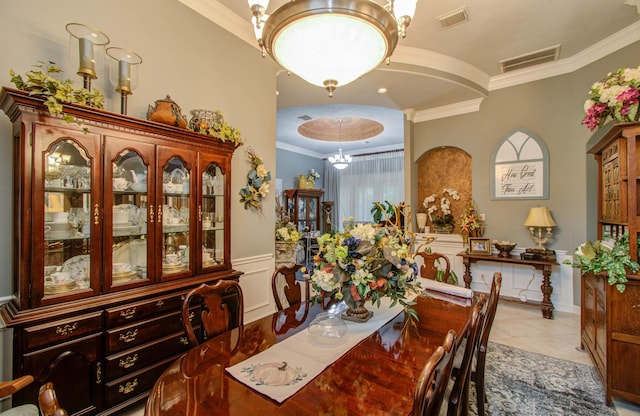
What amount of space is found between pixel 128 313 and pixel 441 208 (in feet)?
15.3

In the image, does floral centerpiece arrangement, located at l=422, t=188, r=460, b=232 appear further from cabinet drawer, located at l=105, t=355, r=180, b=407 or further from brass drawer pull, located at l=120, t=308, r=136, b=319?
brass drawer pull, located at l=120, t=308, r=136, b=319

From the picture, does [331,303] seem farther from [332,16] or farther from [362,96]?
[362,96]

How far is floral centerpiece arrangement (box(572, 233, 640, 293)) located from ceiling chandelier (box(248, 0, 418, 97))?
2.17 metres

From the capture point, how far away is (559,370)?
8.45 feet

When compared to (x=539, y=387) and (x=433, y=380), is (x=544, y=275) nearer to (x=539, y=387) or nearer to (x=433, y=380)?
(x=539, y=387)

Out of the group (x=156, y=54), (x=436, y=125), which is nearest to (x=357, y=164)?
(x=436, y=125)

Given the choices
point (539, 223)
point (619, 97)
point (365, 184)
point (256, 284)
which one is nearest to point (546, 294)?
point (539, 223)

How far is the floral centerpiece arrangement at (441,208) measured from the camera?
194 inches

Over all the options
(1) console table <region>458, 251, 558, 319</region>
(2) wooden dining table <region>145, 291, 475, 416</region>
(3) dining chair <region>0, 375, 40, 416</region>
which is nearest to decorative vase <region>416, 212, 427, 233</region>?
(1) console table <region>458, 251, 558, 319</region>

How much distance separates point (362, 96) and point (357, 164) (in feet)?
14.0

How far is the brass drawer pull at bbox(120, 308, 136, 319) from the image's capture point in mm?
1872

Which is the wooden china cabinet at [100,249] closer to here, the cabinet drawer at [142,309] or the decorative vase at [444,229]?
the cabinet drawer at [142,309]

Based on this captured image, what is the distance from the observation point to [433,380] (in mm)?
855

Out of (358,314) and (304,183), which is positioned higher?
(304,183)
